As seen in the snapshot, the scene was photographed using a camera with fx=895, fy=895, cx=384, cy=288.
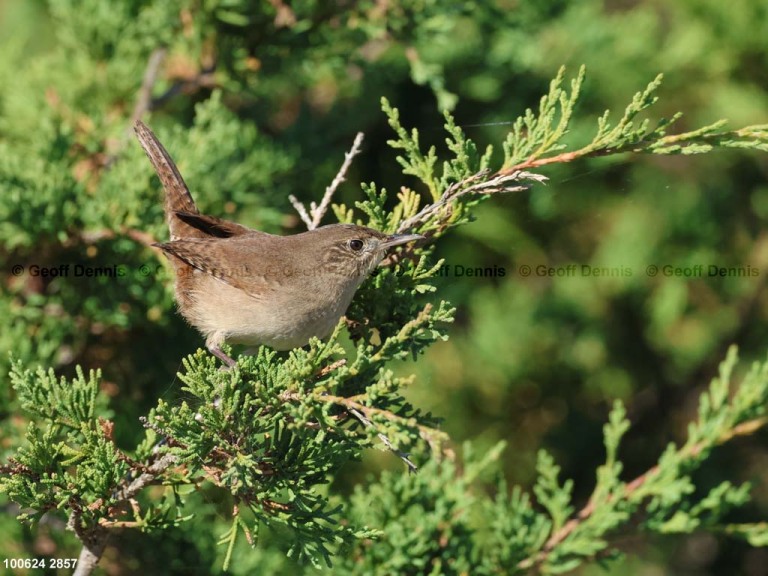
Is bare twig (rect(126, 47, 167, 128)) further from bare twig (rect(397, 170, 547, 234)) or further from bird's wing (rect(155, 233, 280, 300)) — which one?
bare twig (rect(397, 170, 547, 234))

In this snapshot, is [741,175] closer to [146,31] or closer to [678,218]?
[678,218]

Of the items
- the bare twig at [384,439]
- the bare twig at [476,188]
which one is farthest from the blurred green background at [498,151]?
the bare twig at [384,439]

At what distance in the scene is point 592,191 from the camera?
5.16 m

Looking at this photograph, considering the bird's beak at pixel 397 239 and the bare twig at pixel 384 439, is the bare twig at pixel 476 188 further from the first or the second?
the bare twig at pixel 384 439

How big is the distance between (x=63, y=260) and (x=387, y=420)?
2100 mm

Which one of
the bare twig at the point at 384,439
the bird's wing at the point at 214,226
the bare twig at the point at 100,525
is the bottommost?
the bare twig at the point at 100,525

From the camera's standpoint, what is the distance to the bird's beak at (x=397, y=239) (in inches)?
116

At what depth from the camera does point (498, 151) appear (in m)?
4.95

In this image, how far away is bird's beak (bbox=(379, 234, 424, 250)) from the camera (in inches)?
116

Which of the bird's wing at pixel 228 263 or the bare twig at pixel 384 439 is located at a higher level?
the bird's wing at pixel 228 263

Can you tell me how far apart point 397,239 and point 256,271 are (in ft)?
2.43

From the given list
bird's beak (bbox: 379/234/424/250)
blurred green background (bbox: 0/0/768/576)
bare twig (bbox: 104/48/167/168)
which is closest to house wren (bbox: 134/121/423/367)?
bird's beak (bbox: 379/234/424/250)

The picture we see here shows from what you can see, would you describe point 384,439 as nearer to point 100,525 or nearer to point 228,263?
point 100,525

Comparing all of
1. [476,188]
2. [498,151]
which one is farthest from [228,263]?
[498,151]
